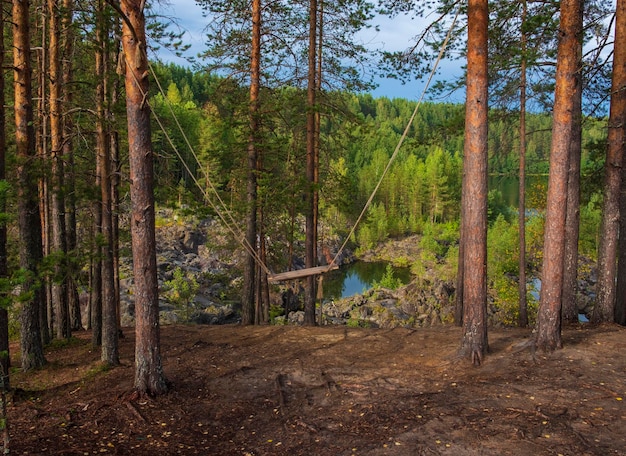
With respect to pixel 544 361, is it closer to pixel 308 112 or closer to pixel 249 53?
pixel 308 112

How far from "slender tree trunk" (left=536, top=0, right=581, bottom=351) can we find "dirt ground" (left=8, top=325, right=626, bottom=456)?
43 cm

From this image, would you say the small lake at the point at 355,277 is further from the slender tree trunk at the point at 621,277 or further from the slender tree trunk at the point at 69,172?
the slender tree trunk at the point at 621,277

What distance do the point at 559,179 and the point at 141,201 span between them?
5.08 meters

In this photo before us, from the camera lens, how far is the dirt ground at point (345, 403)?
388 cm

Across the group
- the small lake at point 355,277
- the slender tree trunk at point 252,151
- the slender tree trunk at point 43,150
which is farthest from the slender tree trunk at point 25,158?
the small lake at point 355,277

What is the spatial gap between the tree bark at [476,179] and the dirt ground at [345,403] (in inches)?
24.6

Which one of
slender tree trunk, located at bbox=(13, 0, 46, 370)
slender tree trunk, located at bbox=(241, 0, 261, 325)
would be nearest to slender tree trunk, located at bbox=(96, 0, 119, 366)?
slender tree trunk, located at bbox=(13, 0, 46, 370)

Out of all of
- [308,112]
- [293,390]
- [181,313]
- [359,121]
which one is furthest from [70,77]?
[181,313]

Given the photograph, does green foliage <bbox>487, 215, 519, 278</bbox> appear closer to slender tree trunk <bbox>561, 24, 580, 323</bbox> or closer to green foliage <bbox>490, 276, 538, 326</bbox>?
green foliage <bbox>490, 276, 538, 326</bbox>

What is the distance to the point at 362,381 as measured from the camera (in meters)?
5.47

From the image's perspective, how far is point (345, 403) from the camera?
4.82m

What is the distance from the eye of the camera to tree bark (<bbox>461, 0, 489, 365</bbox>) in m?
5.75

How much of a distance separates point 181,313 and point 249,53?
9.16 metres

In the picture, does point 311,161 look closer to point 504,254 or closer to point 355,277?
point 504,254
